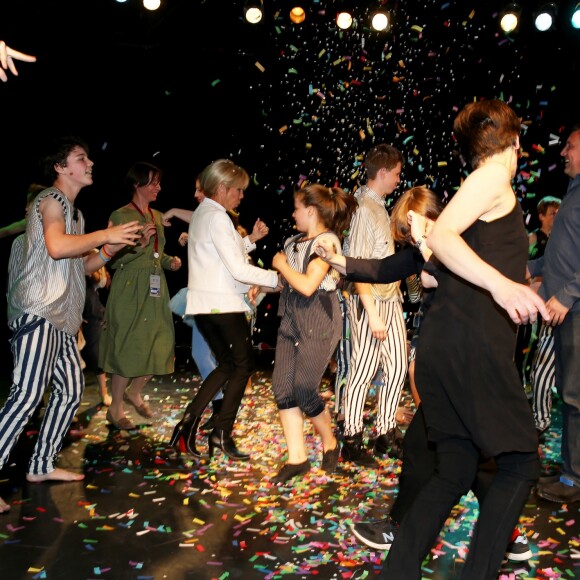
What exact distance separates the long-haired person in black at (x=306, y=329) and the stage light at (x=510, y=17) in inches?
166

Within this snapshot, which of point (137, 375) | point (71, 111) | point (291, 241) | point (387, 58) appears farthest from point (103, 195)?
point (291, 241)

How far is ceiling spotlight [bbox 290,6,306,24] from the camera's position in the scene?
805 centimetres

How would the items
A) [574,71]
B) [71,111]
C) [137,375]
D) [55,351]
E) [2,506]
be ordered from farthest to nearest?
1. [71,111]
2. [574,71]
3. [137,375]
4. [55,351]
5. [2,506]

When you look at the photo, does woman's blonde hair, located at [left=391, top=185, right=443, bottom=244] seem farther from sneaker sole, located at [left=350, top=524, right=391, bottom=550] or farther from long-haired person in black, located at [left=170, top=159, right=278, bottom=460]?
sneaker sole, located at [left=350, top=524, right=391, bottom=550]

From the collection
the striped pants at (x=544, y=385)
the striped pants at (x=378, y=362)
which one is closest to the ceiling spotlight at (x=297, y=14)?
the striped pants at (x=378, y=362)

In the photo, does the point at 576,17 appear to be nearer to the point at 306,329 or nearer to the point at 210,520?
the point at 306,329

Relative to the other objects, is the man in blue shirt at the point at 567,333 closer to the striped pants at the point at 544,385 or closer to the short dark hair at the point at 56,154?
the striped pants at the point at 544,385

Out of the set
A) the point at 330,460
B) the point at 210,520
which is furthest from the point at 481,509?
the point at 330,460

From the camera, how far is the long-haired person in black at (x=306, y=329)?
13.9 feet

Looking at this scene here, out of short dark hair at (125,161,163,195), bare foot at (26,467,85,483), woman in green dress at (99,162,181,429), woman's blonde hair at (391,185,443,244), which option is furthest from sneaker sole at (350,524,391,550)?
short dark hair at (125,161,163,195)

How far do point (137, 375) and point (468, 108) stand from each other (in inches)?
138

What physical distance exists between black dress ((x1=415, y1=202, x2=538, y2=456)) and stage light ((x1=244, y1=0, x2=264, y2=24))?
599 centimetres

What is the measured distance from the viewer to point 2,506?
3768mm

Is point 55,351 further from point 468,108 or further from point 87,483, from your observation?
point 468,108
